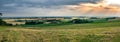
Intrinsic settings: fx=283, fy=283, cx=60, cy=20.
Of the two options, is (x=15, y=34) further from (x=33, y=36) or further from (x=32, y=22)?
(x=32, y=22)

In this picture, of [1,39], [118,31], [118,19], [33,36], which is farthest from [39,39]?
[118,19]

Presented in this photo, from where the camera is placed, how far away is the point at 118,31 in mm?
37219

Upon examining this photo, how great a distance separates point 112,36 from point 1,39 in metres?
13.2

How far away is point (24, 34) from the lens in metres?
34.2

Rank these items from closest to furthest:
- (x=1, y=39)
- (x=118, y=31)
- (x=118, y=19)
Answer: (x=1, y=39) → (x=118, y=31) → (x=118, y=19)

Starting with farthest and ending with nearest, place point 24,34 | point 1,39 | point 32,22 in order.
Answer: point 32,22 < point 24,34 < point 1,39

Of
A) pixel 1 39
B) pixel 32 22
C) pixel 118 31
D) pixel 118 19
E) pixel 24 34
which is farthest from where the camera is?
pixel 118 19

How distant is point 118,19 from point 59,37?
29794 mm

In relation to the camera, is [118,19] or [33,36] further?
[118,19]

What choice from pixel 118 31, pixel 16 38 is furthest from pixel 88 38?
pixel 16 38

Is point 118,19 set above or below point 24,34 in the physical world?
below

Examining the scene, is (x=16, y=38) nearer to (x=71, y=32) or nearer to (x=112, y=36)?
(x=71, y=32)

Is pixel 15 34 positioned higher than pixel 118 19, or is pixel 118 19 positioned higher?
pixel 15 34

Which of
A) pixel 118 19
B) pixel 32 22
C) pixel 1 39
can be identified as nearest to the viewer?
pixel 1 39
